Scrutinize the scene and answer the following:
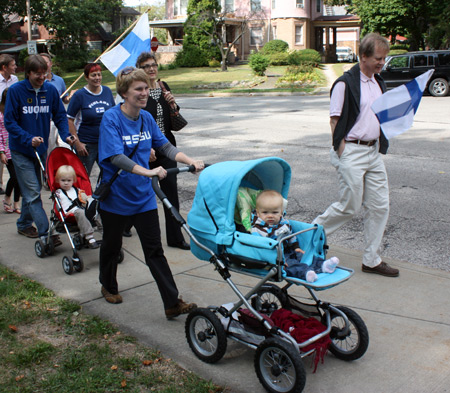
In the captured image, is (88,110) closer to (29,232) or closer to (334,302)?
(29,232)

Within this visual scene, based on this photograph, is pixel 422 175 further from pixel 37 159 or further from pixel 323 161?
pixel 37 159

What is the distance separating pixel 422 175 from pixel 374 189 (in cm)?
448

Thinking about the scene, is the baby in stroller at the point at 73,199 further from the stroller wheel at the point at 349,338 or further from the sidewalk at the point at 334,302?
the stroller wheel at the point at 349,338

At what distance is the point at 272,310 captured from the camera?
410 cm

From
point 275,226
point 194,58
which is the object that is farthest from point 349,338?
point 194,58

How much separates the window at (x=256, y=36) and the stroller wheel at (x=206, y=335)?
4924cm

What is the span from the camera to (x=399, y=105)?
16.2 ft

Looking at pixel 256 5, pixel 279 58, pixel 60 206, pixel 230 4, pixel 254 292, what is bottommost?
pixel 254 292

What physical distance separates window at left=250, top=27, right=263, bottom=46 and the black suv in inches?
1103

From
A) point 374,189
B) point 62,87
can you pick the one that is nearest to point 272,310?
point 374,189

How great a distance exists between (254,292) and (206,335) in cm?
49

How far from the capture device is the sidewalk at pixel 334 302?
3.54m

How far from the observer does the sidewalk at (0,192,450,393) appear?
3537 mm

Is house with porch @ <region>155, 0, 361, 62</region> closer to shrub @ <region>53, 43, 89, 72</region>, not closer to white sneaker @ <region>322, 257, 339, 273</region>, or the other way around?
shrub @ <region>53, 43, 89, 72</region>
